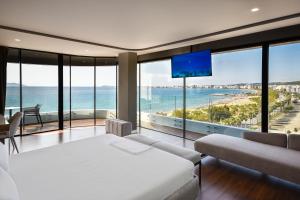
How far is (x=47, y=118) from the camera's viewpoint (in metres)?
6.59

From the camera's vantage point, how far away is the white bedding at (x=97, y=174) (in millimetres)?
1566

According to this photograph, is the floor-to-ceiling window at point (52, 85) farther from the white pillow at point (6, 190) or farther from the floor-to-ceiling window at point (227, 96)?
the white pillow at point (6, 190)

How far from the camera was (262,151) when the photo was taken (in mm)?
2930

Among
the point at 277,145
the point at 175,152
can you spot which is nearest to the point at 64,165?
the point at 175,152

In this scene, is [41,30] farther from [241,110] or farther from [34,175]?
[241,110]

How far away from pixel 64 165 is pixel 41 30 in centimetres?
307

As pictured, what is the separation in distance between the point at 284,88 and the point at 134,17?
132 inches

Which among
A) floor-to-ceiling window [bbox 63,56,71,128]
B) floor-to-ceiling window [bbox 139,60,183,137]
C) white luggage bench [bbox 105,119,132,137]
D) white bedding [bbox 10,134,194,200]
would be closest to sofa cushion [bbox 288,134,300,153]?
white bedding [bbox 10,134,194,200]

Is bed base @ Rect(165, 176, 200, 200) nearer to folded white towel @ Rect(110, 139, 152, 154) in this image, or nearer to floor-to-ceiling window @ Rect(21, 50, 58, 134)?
folded white towel @ Rect(110, 139, 152, 154)

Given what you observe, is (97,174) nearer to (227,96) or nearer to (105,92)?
(227,96)

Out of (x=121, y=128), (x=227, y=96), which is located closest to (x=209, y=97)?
(x=227, y=96)

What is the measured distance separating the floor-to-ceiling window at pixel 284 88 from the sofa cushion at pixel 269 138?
1.89ft

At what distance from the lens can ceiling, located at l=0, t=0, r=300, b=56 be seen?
2.54m

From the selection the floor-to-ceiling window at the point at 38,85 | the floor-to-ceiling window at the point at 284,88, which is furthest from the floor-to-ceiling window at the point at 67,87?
the floor-to-ceiling window at the point at 284,88
